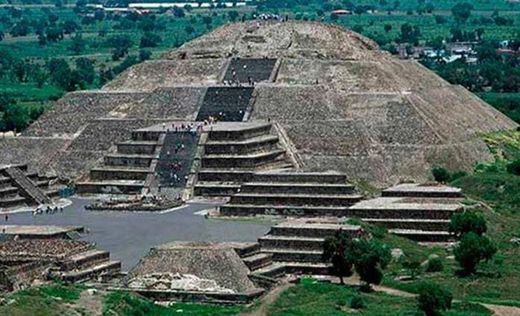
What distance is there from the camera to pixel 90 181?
81875mm

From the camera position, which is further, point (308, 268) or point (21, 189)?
point (21, 189)

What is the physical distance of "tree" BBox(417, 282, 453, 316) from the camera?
53094 mm

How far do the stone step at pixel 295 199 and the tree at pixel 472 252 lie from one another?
11.2 meters

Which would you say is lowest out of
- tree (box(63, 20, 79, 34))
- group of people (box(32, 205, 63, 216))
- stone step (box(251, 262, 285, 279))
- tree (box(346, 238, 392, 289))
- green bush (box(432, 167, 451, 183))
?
tree (box(63, 20, 79, 34))

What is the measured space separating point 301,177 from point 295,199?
133cm

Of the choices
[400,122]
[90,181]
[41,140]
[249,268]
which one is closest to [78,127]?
[41,140]

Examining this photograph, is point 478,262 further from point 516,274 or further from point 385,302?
point 385,302

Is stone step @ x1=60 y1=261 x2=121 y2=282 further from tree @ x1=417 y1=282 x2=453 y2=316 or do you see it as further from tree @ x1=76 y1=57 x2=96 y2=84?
tree @ x1=76 y1=57 x2=96 y2=84

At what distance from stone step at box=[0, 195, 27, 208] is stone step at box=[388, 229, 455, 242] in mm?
18806

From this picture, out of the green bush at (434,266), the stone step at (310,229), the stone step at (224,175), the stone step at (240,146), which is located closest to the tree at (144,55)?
the stone step at (240,146)

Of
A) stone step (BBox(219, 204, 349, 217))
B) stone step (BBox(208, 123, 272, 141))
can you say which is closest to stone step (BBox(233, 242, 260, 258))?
stone step (BBox(219, 204, 349, 217))

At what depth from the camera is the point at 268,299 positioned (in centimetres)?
5609

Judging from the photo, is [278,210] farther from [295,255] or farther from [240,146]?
[295,255]

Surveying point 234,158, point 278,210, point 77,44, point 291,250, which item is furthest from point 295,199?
point 77,44
